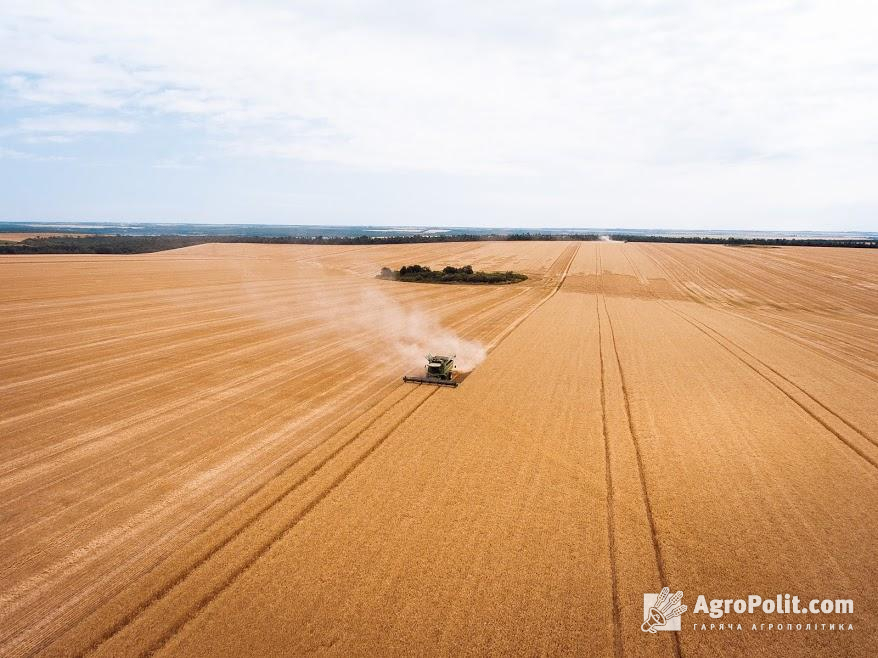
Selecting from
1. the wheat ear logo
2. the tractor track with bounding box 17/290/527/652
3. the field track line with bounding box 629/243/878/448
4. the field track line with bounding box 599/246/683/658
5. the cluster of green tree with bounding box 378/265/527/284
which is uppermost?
the cluster of green tree with bounding box 378/265/527/284

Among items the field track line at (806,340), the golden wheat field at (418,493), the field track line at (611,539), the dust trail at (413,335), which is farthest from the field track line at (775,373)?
the dust trail at (413,335)

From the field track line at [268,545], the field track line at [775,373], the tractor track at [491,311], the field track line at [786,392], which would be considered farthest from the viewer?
the tractor track at [491,311]

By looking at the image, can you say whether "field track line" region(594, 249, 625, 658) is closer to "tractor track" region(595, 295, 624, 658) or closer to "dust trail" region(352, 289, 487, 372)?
"tractor track" region(595, 295, 624, 658)

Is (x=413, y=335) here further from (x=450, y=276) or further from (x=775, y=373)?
(x=450, y=276)

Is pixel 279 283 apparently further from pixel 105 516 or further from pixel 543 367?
pixel 105 516

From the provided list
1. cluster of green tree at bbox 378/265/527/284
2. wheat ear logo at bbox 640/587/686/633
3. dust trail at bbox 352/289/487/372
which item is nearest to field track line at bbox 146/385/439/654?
wheat ear logo at bbox 640/587/686/633

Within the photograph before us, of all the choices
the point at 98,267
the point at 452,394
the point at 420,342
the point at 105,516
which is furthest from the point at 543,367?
the point at 98,267

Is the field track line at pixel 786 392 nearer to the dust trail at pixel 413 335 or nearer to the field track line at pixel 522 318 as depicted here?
the field track line at pixel 522 318
